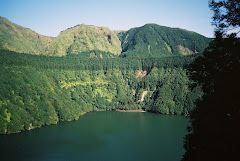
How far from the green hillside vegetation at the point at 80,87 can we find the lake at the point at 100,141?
808 centimetres

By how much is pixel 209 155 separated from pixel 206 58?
7.45 m

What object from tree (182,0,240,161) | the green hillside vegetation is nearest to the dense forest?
the green hillside vegetation

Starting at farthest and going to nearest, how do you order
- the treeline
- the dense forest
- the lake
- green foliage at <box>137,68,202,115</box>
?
the treeline < green foliage at <box>137,68,202,115</box> < the dense forest < the lake

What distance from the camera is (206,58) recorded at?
18.1 metres

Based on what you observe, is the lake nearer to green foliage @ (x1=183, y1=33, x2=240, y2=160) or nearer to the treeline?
the treeline

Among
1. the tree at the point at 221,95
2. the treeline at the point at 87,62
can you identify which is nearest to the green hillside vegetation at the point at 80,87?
the treeline at the point at 87,62

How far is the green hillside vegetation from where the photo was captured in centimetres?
9569

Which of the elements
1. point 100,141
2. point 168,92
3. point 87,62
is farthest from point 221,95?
point 87,62

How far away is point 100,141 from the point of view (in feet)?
260

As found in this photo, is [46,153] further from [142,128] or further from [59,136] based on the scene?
[142,128]

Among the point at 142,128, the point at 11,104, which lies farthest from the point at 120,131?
the point at 11,104

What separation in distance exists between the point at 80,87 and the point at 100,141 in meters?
65.7

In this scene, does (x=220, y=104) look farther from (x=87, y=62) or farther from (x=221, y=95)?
(x=87, y=62)

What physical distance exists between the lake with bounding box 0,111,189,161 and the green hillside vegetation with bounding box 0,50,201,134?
808 centimetres
